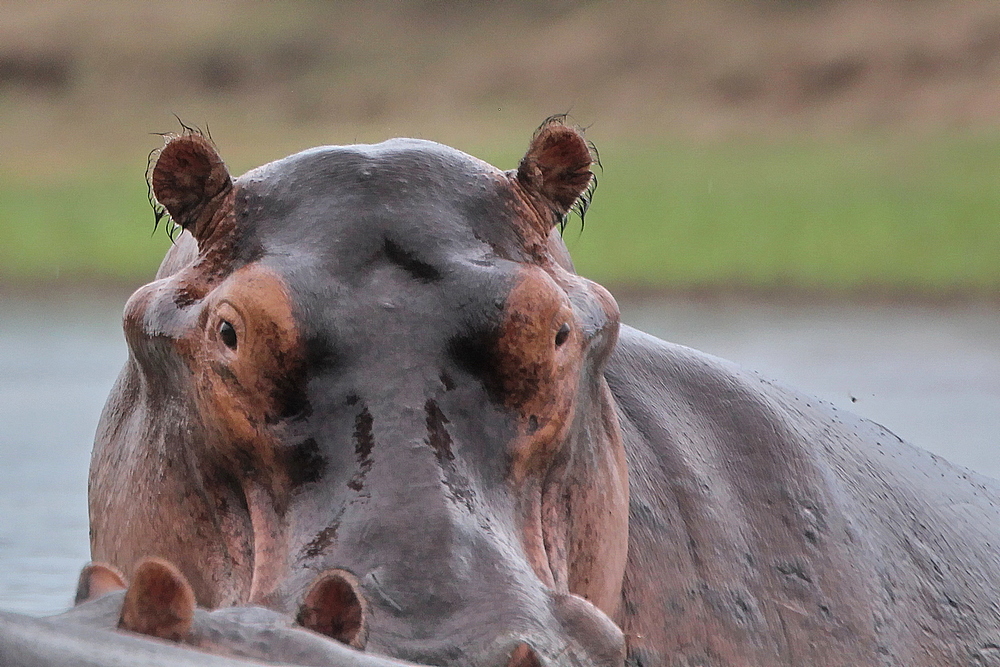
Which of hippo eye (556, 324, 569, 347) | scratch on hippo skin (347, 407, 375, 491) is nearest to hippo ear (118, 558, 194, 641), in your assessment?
scratch on hippo skin (347, 407, 375, 491)

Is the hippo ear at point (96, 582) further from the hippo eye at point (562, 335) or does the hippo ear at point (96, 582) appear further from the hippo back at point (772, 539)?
the hippo back at point (772, 539)

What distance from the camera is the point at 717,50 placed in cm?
3738

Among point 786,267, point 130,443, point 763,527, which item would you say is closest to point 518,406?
point 130,443

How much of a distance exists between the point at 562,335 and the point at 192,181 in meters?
0.80

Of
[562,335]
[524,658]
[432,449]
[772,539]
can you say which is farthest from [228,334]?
[772,539]

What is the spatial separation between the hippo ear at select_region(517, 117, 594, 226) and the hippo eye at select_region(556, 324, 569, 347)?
37 cm

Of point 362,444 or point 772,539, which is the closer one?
point 362,444

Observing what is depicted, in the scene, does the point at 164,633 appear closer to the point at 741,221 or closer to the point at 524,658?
the point at 524,658

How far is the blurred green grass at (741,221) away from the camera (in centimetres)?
2370

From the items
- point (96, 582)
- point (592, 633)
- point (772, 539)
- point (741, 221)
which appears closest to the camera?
point (96, 582)

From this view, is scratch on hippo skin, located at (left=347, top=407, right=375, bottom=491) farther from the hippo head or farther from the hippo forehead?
the hippo forehead

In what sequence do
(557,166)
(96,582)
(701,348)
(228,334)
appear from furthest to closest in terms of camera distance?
(701,348) < (557,166) < (228,334) < (96,582)

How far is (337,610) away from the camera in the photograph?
266cm

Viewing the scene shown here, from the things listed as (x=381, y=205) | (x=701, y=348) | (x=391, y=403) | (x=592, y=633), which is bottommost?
(x=701, y=348)
